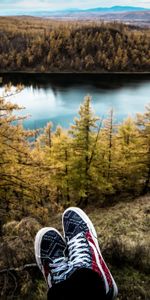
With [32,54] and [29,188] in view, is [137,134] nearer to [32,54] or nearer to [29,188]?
[29,188]

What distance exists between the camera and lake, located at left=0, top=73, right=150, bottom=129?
63.1 metres

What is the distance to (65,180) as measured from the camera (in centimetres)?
1989

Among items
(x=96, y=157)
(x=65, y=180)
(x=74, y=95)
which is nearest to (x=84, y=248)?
(x=96, y=157)

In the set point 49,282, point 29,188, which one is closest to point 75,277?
point 49,282

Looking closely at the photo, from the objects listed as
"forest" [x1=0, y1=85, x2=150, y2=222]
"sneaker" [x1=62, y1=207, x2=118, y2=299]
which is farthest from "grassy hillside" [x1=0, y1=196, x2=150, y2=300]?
"forest" [x1=0, y1=85, x2=150, y2=222]

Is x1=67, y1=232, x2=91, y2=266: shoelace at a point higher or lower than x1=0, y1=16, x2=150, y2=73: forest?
higher

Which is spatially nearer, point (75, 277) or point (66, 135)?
point (75, 277)

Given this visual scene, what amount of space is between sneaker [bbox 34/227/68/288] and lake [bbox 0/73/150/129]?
45.8 meters

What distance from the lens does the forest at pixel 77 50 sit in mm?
128750

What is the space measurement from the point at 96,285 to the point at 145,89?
305ft

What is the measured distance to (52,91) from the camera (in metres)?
87.1

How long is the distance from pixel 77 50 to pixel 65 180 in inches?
5345

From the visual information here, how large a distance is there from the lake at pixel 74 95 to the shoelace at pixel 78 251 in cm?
4595

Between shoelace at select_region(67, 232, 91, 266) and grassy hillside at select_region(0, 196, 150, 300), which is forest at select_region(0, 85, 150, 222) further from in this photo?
shoelace at select_region(67, 232, 91, 266)
